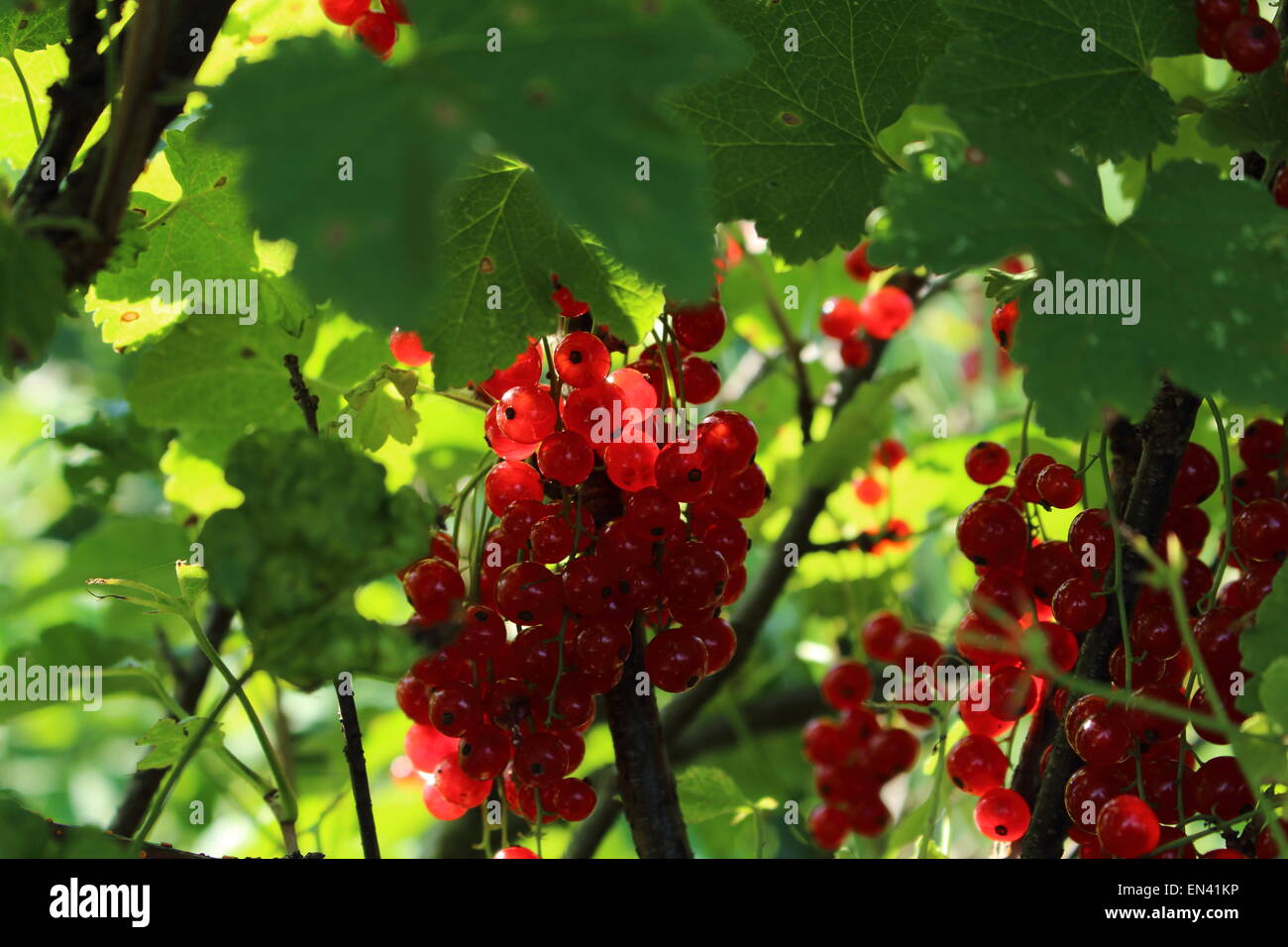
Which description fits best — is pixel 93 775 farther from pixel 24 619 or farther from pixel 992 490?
pixel 992 490

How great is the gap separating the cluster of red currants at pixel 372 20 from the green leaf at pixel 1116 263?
0.36 m

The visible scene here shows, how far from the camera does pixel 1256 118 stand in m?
0.62

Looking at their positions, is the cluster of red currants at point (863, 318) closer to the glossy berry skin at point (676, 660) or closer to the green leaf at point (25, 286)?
the glossy berry skin at point (676, 660)

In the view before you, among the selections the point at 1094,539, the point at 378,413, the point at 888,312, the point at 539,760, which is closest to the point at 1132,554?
the point at 1094,539

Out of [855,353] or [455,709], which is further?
[855,353]

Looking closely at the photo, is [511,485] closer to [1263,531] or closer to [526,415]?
[526,415]

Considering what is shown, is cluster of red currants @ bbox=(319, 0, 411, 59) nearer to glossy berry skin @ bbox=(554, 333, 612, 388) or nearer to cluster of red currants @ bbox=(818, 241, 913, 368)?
glossy berry skin @ bbox=(554, 333, 612, 388)

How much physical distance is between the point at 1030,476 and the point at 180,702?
759 mm

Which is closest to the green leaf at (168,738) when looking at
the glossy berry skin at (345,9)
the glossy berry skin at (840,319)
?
the glossy berry skin at (345,9)

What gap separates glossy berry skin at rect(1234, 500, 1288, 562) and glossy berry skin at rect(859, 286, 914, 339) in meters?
0.61

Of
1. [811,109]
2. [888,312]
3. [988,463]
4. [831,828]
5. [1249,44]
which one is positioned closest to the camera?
[1249,44]

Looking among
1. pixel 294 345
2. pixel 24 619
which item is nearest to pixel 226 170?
pixel 294 345

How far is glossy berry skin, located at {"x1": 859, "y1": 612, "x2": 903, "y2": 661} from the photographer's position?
1059mm

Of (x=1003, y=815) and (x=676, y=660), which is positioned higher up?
(x=676, y=660)
